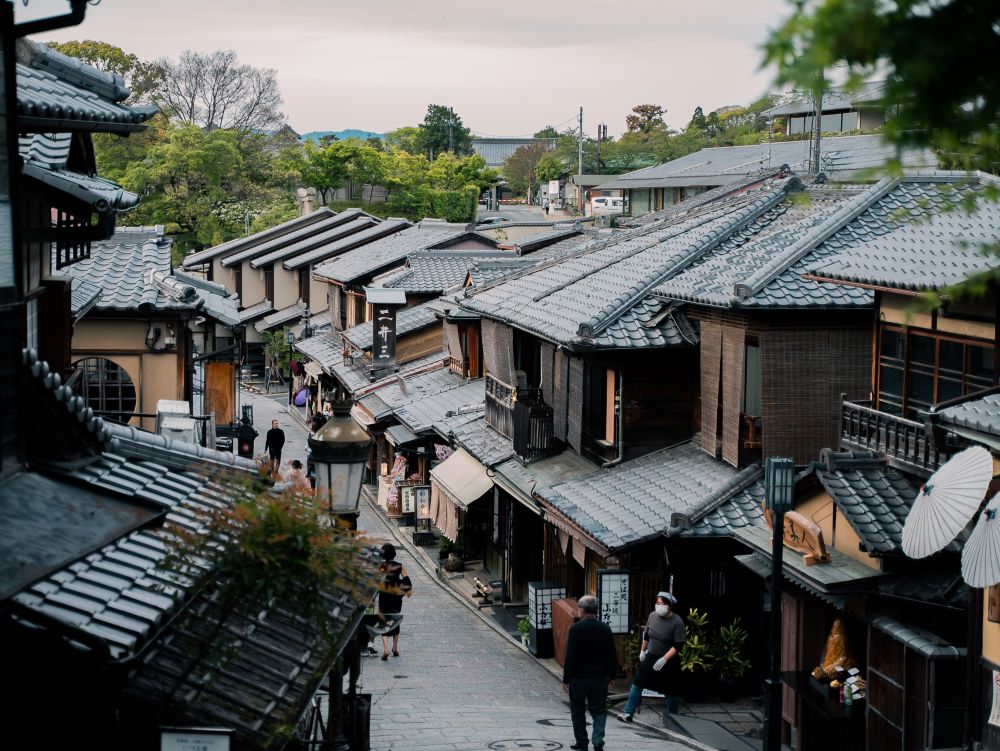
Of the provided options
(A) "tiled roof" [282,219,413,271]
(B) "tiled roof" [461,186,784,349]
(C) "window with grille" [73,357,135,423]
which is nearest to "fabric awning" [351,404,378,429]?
(B) "tiled roof" [461,186,784,349]

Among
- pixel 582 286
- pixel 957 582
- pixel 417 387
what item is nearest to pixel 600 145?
pixel 417 387

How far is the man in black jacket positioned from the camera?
14.6m

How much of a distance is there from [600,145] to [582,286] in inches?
2661

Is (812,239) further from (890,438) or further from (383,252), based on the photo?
(383,252)

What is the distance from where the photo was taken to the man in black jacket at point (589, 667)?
14.6m

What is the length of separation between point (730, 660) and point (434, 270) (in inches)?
1103

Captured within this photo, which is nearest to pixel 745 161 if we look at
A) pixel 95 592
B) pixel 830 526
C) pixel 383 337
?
pixel 383 337

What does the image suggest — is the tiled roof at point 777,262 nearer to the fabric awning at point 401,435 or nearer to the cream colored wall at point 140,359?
the cream colored wall at point 140,359

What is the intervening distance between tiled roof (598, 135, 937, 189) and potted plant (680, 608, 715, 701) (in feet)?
91.4

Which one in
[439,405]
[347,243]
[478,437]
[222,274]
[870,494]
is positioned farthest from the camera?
[222,274]

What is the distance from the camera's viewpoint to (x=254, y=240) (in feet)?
225

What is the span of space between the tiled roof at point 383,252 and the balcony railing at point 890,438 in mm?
32658

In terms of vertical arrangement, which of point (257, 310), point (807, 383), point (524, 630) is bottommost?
point (524, 630)

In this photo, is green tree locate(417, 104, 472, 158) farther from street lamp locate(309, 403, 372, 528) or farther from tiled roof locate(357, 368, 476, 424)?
street lamp locate(309, 403, 372, 528)
